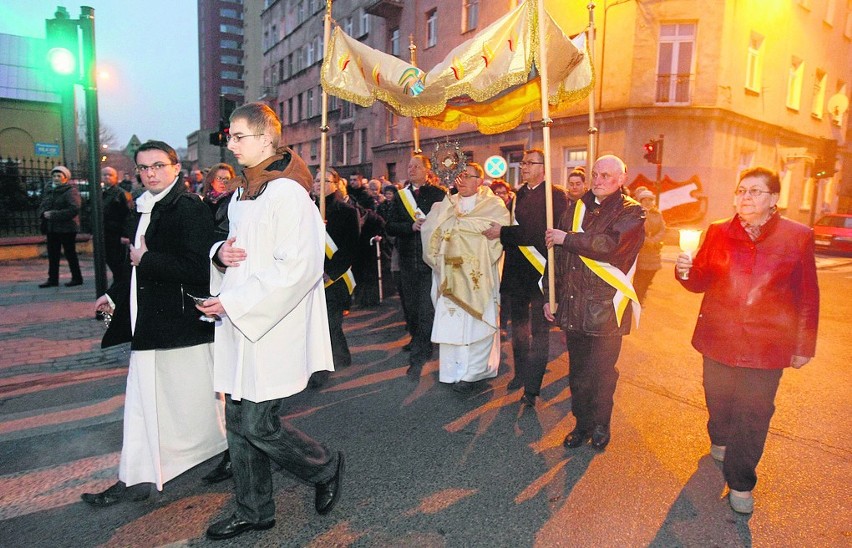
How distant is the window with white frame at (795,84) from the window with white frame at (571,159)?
9246 millimetres

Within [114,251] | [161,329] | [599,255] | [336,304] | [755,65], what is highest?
[755,65]

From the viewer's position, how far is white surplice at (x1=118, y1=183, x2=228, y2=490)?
3.03 metres

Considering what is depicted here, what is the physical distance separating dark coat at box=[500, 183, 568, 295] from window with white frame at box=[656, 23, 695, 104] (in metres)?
15.5

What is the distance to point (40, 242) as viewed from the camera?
42.2 ft

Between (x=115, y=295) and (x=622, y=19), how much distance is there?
61.5 feet

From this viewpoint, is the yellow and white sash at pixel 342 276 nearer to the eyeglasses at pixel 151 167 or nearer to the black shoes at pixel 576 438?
the eyeglasses at pixel 151 167

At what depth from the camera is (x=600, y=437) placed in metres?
3.85

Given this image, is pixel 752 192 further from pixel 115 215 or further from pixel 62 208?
pixel 62 208

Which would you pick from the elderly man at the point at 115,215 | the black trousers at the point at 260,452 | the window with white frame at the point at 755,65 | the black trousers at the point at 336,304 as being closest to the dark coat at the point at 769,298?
the black trousers at the point at 260,452

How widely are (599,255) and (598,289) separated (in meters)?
0.26

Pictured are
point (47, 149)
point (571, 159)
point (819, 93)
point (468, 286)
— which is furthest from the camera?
point (47, 149)

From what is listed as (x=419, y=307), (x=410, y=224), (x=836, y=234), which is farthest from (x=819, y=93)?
(x=419, y=307)

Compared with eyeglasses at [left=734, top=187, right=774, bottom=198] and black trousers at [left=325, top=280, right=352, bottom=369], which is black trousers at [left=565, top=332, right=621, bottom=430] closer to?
eyeglasses at [left=734, top=187, right=774, bottom=198]

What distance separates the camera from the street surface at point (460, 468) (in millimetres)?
2869
